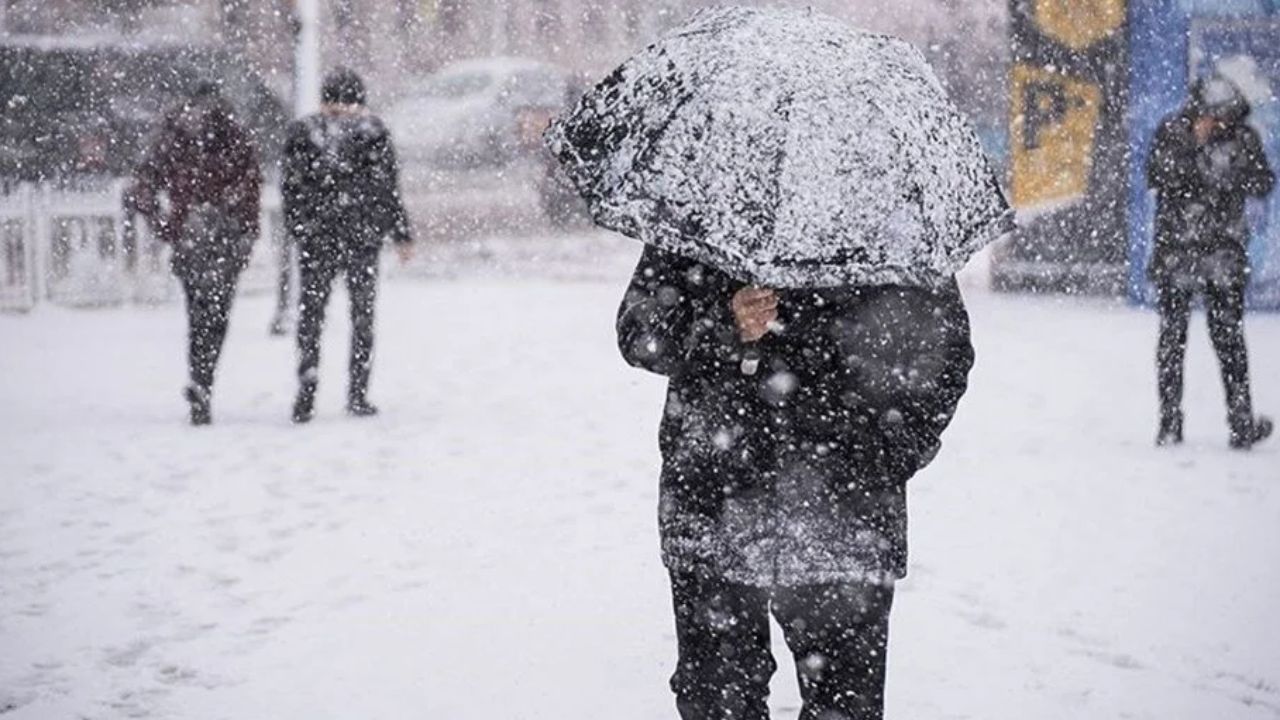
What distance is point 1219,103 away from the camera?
7605mm

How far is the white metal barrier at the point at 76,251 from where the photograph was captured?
Answer: 44.1 feet

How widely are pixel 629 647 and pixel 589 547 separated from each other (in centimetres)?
117

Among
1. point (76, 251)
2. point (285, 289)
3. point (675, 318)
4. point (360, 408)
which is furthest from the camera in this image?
point (76, 251)

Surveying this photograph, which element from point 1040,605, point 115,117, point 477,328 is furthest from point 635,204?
point 115,117

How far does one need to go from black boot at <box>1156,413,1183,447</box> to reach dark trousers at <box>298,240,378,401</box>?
429 cm

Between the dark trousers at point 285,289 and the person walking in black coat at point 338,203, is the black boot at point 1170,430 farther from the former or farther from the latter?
the dark trousers at point 285,289

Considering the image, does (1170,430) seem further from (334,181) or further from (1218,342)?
(334,181)

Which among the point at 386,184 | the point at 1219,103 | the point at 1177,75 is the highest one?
the point at 1177,75

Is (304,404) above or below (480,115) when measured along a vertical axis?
below

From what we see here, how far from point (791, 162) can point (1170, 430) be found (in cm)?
569

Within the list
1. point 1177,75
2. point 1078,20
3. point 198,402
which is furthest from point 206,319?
point 1078,20

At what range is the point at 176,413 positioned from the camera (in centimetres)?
909

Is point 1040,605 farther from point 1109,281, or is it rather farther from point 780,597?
point 1109,281

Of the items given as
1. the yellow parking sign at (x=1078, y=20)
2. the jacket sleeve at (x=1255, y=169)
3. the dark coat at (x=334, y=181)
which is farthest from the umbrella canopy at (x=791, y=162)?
the yellow parking sign at (x=1078, y=20)
